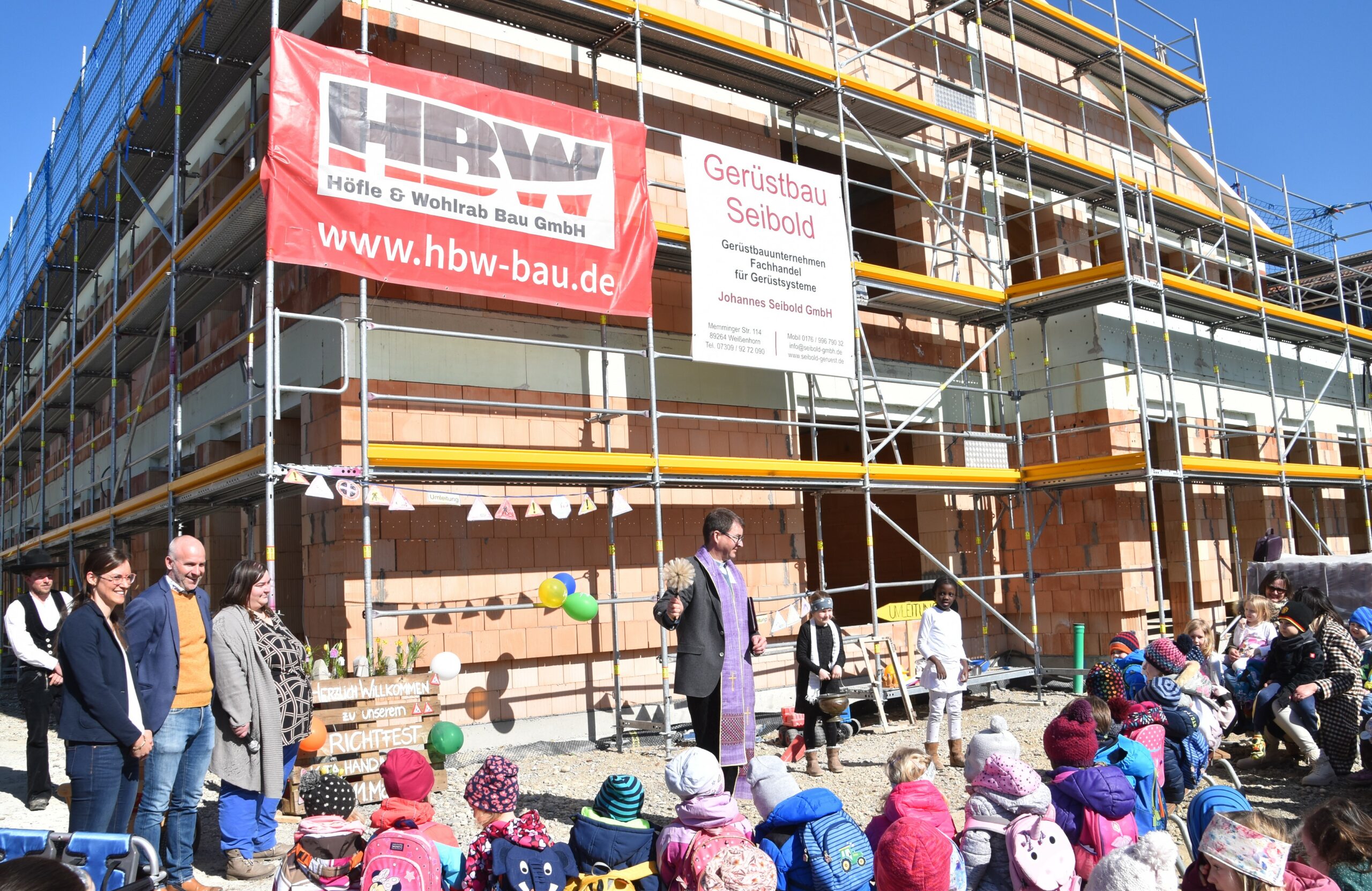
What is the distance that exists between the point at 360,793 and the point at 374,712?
53 cm

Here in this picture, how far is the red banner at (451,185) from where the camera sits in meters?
7.41

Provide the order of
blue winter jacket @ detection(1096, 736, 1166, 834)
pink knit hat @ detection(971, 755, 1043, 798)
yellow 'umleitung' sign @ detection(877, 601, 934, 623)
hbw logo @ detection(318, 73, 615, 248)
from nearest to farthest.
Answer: pink knit hat @ detection(971, 755, 1043, 798) < blue winter jacket @ detection(1096, 736, 1166, 834) < hbw logo @ detection(318, 73, 615, 248) < yellow 'umleitung' sign @ detection(877, 601, 934, 623)

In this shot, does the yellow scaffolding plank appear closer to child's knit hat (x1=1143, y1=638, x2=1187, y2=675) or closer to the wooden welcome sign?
child's knit hat (x1=1143, y1=638, x2=1187, y2=675)

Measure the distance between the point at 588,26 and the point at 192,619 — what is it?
680 cm

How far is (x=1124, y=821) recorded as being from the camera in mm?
3955

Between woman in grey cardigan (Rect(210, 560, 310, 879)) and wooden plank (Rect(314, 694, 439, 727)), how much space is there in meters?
1.20

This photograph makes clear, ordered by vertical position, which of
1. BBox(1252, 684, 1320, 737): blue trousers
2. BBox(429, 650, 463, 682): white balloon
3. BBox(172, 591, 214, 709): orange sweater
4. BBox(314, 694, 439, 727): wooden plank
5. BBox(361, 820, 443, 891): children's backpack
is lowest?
BBox(1252, 684, 1320, 737): blue trousers

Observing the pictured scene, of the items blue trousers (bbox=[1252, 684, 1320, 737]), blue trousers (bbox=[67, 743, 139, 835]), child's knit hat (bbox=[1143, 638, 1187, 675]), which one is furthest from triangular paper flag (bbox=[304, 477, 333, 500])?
blue trousers (bbox=[1252, 684, 1320, 737])

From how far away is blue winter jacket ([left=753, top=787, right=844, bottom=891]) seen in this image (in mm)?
3521

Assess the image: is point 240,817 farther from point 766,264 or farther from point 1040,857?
point 766,264

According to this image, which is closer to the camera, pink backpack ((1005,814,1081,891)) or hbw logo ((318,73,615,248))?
pink backpack ((1005,814,1081,891))

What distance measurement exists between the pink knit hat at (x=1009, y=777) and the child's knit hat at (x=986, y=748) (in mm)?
57

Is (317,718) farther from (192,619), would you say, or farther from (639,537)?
(639,537)

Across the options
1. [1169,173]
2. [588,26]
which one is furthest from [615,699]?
[1169,173]
